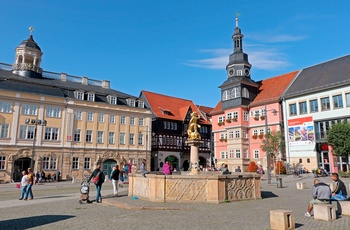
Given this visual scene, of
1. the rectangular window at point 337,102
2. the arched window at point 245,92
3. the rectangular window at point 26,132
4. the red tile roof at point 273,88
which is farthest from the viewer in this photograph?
the arched window at point 245,92

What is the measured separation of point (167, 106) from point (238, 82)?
55.5 ft

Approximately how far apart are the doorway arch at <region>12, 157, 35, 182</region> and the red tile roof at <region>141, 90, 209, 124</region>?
23.7 m

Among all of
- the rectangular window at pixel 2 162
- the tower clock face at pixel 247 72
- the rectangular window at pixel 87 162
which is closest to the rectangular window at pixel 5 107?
the rectangular window at pixel 2 162

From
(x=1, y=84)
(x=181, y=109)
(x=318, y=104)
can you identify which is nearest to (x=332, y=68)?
(x=318, y=104)

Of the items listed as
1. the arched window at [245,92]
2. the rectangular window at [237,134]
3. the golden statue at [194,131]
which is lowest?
the golden statue at [194,131]

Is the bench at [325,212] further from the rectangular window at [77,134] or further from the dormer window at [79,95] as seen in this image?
the dormer window at [79,95]

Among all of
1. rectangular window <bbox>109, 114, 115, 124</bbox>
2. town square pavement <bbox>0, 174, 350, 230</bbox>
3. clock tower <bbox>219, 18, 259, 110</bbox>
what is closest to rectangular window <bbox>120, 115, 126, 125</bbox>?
rectangular window <bbox>109, 114, 115, 124</bbox>

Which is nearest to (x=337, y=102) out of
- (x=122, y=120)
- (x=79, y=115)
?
(x=122, y=120)

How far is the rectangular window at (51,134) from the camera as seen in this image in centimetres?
3984

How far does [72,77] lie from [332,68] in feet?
139

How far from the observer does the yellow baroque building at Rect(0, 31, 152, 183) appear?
3738cm

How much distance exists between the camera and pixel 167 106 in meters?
59.4

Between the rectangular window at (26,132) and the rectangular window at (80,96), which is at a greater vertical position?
the rectangular window at (80,96)

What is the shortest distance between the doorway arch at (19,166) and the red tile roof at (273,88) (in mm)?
35672
